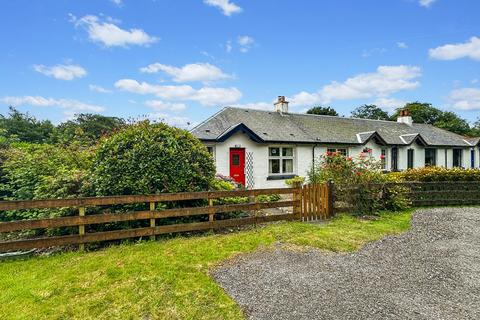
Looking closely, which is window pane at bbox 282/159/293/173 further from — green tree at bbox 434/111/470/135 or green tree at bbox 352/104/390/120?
green tree at bbox 352/104/390/120

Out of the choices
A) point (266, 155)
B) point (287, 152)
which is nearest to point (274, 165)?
point (266, 155)

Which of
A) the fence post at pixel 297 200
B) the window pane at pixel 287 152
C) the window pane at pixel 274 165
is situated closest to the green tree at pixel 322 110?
the window pane at pixel 287 152

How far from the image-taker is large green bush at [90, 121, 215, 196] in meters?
6.83

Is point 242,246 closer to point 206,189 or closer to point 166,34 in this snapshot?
point 206,189

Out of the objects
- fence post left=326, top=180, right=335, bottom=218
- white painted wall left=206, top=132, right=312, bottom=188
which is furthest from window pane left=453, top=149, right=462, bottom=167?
fence post left=326, top=180, right=335, bottom=218

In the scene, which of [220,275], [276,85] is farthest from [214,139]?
[276,85]

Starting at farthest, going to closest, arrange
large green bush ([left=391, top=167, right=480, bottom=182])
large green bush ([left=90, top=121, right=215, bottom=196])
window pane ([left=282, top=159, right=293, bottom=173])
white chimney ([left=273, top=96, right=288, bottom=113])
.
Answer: white chimney ([left=273, top=96, right=288, bottom=113])
window pane ([left=282, top=159, right=293, bottom=173])
large green bush ([left=391, top=167, right=480, bottom=182])
large green bush ([left=90, top=121, right=215, bottom=196])

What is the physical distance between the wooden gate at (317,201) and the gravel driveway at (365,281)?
7.55 feet

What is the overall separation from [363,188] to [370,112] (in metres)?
54.4

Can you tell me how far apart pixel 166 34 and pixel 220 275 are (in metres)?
13.7

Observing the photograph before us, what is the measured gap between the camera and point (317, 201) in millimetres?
8609

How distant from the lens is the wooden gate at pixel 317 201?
839 cm

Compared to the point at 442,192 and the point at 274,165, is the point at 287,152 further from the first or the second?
the point at 442,192

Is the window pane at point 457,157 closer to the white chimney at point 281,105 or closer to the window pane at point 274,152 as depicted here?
the white chimney at point 281,105
